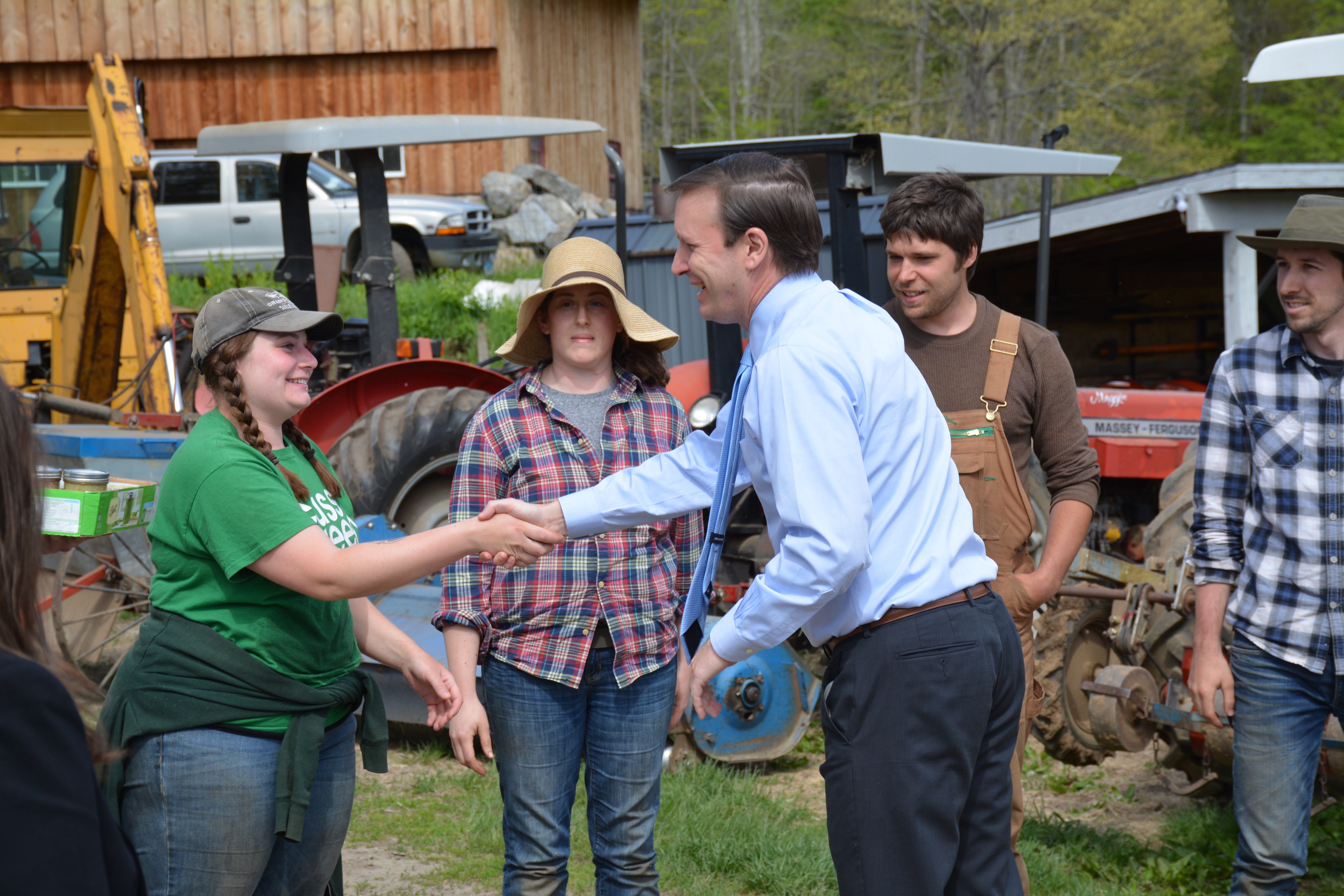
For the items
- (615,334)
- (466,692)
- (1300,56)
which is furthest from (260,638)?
(1300,56)

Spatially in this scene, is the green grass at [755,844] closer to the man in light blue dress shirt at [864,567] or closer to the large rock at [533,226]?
the man in light blue dress shirt at [864,567]

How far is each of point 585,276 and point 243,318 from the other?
0.88m

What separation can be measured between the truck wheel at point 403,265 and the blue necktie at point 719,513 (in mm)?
12381

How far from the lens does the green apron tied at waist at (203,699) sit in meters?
2.13

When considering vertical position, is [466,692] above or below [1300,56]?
below

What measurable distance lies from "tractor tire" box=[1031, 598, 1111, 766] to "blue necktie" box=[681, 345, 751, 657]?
194cm

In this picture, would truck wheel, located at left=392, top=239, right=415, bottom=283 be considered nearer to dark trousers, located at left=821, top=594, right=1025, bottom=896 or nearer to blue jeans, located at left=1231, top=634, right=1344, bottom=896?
blue jeans, located at left=1231, top=634, right=1344, bottom=896

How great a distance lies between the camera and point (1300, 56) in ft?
13.9

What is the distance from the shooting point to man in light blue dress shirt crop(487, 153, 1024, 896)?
2025 mm

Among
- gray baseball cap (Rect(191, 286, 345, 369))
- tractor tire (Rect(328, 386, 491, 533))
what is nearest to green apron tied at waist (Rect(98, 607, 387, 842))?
gray baseball cap (Rect(191, 286, 345, 369))

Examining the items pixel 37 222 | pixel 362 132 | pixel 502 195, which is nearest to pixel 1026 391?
pixel 362 132

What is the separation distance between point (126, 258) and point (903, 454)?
21.1ft

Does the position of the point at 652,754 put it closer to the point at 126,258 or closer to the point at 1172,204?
the point at 126,258

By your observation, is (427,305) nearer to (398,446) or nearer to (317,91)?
(317,91)
